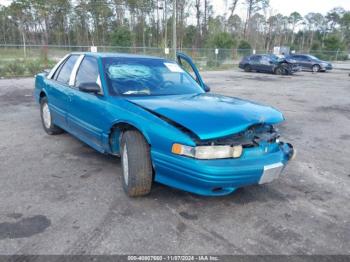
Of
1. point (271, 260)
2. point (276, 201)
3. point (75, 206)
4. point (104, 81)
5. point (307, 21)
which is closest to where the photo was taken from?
point (271, 260)

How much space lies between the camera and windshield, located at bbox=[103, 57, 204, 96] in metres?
3.66

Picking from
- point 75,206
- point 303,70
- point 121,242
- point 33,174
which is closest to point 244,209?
point 121,242

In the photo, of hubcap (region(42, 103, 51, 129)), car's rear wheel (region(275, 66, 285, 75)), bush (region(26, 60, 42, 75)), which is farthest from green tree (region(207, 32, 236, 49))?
hubcap (region(42, 103, 51, 129))

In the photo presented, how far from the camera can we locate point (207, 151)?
2.63 meters

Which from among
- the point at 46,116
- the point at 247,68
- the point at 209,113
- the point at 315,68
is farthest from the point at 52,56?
the point at 315,68

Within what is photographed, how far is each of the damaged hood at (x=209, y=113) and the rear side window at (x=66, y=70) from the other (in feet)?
5.66

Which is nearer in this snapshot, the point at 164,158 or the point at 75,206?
the point at 164,158

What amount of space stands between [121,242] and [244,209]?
1.29 m

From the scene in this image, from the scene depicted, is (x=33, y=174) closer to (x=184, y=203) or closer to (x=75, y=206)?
(x=75, y=206)

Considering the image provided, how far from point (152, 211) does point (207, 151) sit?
0.84 metres

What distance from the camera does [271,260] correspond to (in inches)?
90.1

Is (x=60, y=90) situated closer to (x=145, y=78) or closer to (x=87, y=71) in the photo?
(x=87, y=71)

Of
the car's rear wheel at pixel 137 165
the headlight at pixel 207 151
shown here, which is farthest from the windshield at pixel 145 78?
the headlight at pixel 207 151

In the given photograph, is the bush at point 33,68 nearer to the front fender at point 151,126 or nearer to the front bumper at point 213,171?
the front fender at point 151,126
